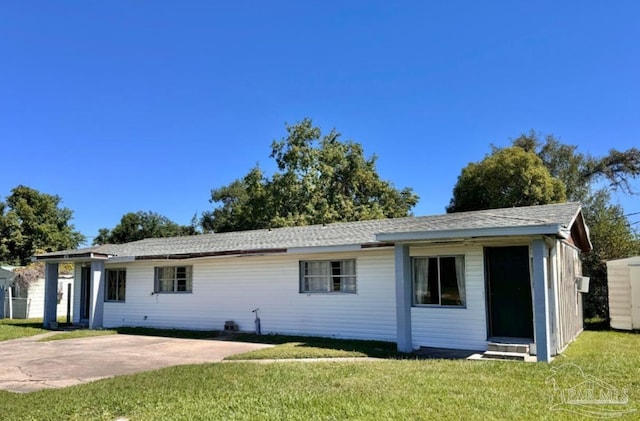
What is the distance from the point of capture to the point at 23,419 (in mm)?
5910

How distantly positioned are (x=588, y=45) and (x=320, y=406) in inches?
548

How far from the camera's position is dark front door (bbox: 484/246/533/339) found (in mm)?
11094

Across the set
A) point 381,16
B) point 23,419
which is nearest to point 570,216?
point 381,16

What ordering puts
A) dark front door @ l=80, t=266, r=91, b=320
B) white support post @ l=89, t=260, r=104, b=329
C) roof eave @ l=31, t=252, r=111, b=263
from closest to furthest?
1. roof eave @ l=31, t=252, r=111, b=263
2. white support post @ l=89, t=260, r=104, b=329
3. dark front door @ l=80, t=266, r=91, b=320

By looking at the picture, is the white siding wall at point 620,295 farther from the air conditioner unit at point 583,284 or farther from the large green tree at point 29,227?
the large green tree at point 29,227

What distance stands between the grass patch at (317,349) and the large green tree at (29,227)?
31000 mm

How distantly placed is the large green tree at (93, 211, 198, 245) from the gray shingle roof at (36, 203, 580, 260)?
2406 centimetres

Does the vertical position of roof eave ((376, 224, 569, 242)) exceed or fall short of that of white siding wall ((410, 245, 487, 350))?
it exceeds it

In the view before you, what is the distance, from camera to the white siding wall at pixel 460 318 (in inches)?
435

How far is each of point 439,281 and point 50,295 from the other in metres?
15.8

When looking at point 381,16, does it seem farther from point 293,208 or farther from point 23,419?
point 293,208

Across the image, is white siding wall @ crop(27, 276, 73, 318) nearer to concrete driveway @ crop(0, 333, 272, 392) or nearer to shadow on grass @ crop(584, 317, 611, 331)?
concrete driveway @ crop(0, 333, 272, 392)

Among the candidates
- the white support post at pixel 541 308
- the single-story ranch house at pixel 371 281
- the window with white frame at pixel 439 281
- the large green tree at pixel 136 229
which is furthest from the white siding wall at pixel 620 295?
the large green tree at pixel 136 229

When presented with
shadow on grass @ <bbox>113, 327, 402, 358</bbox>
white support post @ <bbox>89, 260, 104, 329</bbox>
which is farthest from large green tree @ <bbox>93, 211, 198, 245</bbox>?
shadow on grass @ <bbox>113, 327, 402, 358</bbox>
